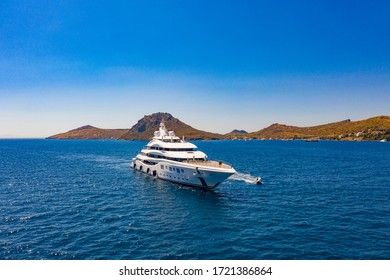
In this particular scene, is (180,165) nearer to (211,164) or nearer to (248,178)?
(211,164)

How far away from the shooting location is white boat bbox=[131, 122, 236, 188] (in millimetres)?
56781

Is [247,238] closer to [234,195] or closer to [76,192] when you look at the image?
[234,195]

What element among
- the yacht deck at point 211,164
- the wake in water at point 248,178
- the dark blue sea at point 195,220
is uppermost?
the yacht deck at point 211,164

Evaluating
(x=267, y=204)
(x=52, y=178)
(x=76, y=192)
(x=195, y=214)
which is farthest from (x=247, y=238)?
(x=52, y=178)

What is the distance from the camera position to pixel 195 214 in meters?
43.0

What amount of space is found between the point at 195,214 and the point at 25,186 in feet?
148

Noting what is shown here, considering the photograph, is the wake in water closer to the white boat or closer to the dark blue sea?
the dark blue sea

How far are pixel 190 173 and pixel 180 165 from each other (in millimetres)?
3551

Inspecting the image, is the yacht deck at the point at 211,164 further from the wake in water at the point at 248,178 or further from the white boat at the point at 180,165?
the wake in water at the point at 248,178

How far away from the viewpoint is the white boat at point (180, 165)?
5678cm

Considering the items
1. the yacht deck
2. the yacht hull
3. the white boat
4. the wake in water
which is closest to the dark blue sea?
the yacht hull

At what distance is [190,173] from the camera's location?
59750mm

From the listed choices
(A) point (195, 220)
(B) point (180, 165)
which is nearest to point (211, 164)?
(B) point (180, 165)

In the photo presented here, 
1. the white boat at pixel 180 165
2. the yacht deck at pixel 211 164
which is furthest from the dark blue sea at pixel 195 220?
the yacht deck at pixel 211 164
